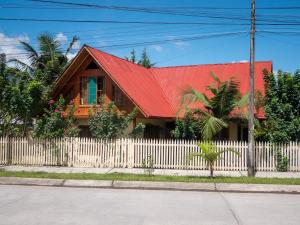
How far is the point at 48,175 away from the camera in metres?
14.2

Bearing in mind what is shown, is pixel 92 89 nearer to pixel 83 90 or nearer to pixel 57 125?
pixel 83 90

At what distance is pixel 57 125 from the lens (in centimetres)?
1844

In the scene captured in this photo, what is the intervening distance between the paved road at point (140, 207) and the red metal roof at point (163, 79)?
24.8 feet

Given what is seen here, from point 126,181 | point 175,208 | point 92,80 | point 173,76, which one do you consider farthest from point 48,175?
A: point 173,76

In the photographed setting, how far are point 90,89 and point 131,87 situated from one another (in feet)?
8.94

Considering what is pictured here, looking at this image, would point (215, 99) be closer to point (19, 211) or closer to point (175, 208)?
point (175, 208)

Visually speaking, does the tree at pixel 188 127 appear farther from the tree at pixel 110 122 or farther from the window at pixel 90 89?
the window at pixel 90 89

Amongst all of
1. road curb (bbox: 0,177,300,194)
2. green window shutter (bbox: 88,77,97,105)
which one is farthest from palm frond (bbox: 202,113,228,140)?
green window shutter (bbox: 88,77,97,105)

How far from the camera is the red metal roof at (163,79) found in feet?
63.3

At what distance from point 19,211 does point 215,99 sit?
441 inches

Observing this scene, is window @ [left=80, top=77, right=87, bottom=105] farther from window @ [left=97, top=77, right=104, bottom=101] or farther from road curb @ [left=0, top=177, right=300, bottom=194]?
road curb @ [left=0, top=177, right=300, bottom=194]

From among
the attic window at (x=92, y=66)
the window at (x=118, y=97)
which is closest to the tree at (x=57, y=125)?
the window at (x=118, y=97)

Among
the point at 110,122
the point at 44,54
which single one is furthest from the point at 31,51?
the point at 110,122

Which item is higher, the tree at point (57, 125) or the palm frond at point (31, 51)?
the palm frond at point (31, 51)
